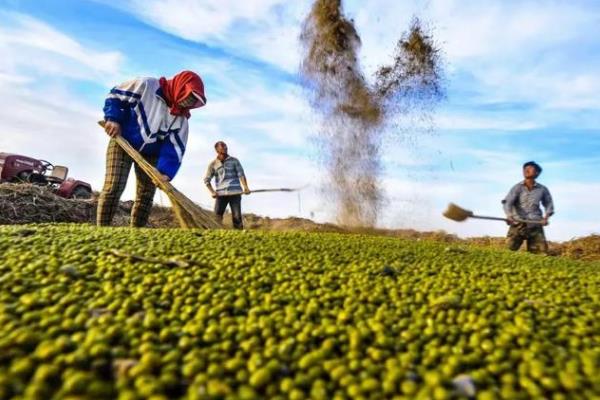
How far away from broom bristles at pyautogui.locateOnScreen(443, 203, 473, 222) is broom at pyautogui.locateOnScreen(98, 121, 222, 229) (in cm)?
425

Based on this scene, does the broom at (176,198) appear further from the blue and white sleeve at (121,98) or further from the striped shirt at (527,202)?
the striped shirt at (527,202)

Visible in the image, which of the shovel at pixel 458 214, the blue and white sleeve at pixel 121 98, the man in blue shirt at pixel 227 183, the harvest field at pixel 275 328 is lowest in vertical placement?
the harvest field at pixel 275 328

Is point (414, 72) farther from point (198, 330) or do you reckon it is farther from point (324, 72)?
point (198, 330)

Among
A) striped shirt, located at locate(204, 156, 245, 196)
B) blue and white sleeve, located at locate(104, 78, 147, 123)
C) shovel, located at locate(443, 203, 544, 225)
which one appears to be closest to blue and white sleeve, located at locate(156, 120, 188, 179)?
blue and white sleeve, located at locate(104, 78, 147, 123)

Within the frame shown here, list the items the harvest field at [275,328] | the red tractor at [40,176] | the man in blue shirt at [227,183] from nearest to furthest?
1. the harvest field at [275,328]
2. the man in blue shirt at [227,183]
3. the red tractor at [40,176]

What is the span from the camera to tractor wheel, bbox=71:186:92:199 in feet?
41.1

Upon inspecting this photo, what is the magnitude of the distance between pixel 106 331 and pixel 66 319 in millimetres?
285

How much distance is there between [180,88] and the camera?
5852mm

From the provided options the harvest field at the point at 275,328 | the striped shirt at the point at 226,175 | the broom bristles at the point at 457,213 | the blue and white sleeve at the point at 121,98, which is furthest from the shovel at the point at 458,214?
the blue and white sleeve at the point at 121,98

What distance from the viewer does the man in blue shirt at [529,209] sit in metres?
7.79

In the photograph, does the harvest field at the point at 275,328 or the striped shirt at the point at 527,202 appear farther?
the striped shirt at the point at 527,202

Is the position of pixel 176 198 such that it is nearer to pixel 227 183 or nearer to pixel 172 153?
pixel 172 153

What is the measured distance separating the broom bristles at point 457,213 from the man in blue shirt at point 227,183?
3.62 meters

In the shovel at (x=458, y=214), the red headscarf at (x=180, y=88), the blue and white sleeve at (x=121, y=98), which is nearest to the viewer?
the blue and white sleeve at (x=121, y=98)
